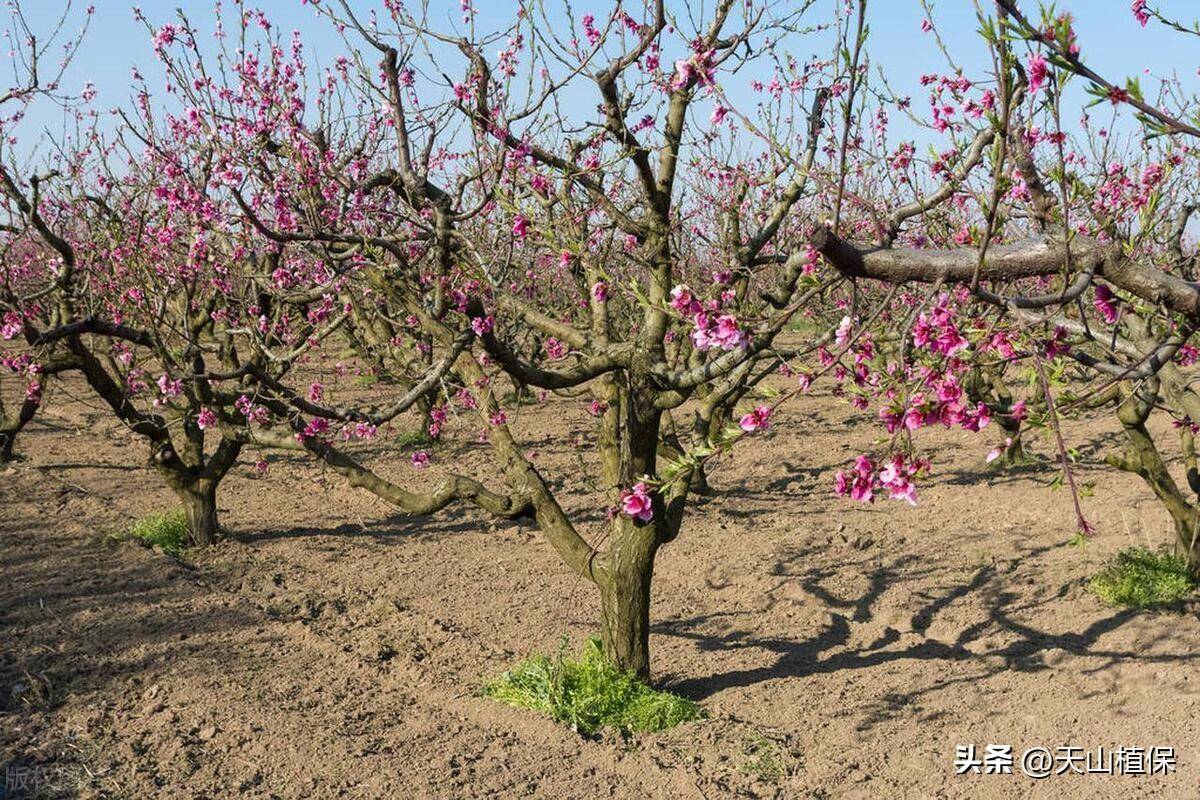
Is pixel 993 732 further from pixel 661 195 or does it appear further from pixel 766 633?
pixel 661 195

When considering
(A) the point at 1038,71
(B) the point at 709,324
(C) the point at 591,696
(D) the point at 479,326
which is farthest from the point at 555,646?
(A) the point at 1038,71

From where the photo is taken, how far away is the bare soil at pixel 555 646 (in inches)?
182

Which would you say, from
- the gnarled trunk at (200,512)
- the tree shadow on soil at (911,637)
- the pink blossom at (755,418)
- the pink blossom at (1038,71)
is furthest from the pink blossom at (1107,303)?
the gnarled trunk at (200,512)

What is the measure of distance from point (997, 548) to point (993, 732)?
9.76 feet

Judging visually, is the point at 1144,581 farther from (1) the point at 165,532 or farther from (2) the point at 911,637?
(1) the point at 165,532

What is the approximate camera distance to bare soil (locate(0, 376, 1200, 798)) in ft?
15.2

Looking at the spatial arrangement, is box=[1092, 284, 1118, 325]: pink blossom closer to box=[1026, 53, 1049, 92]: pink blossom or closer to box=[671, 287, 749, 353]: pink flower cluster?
box=[1026, 53, 1049, 92]: pink blossom

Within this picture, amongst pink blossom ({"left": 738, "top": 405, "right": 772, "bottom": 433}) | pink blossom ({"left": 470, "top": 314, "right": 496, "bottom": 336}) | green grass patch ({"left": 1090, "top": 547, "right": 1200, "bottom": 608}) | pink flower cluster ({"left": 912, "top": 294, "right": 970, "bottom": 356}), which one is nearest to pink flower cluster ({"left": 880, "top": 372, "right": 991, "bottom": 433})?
pink flower cluster ({"left": 912, "top": 294, "right": 970, "bottom": 356})

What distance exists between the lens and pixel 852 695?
5.57m

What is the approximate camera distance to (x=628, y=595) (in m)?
5.24

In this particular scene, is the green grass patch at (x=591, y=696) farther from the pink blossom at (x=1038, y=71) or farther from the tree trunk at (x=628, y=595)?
the pink blossom at (x=1038, y=71)

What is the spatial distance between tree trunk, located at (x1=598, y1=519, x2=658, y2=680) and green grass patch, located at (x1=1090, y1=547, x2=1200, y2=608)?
136 inches

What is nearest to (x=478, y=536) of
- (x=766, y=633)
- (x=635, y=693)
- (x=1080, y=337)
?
(x=766, y=633)

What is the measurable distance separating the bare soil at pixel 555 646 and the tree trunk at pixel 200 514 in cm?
26
